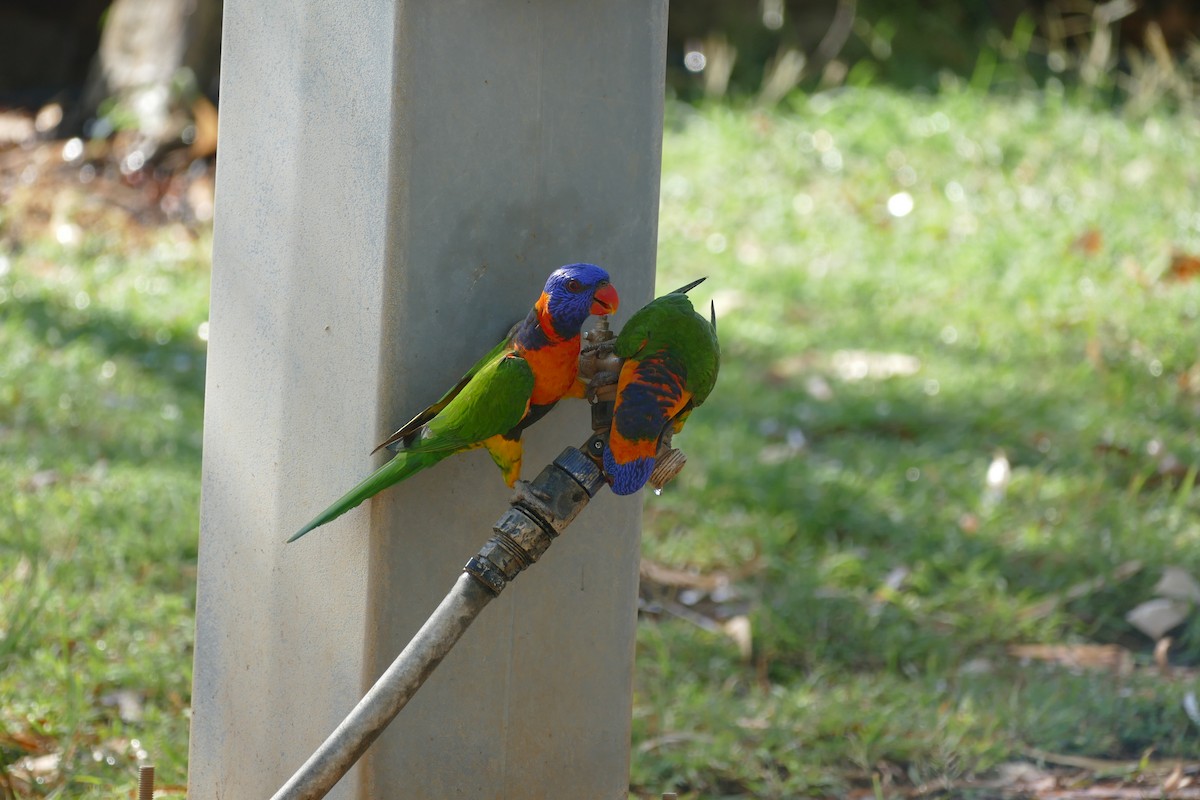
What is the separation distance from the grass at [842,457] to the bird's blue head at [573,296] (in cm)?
110

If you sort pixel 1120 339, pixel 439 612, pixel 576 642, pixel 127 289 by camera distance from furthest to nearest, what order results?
pixel 127 289 < pixel 1120 339 < pixel 576 642 < pixel 439 612

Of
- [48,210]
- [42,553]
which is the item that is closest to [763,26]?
[48,210]

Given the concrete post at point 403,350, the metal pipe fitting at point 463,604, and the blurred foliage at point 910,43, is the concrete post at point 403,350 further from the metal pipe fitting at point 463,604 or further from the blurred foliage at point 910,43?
the blurred foliage at point 910,43

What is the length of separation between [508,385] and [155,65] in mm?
4844

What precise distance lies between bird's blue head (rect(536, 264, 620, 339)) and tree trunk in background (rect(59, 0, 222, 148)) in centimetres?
466

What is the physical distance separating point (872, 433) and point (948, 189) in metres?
1.88

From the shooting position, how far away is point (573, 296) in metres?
1.55

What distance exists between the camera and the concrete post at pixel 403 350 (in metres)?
1.64

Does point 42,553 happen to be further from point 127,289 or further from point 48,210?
point 48,210

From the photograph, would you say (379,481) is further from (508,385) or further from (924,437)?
(924,437)

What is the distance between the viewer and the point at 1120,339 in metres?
4.26

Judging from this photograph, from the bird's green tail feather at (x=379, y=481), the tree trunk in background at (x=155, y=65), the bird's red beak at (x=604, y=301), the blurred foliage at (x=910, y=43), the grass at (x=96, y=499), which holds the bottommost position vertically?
the grass at (x=96, y=499)

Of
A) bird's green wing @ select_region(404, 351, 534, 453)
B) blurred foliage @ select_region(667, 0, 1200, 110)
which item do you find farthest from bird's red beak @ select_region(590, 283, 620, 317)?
blurred foliage @ select_region(667, 0, 1200, 110)

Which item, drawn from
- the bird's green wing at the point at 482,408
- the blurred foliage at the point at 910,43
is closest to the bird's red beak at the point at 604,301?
the bird's green wing at the point at 482,408
